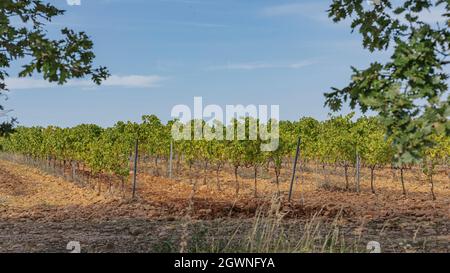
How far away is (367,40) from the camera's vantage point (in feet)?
27.2

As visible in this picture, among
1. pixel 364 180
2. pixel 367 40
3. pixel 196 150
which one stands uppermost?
pixel 367 40

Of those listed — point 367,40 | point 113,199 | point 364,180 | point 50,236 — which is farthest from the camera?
point 364,180

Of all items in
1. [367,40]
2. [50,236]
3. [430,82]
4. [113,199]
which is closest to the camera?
[430,82]

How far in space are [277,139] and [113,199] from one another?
26.7ft

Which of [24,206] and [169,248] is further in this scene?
[24,206]

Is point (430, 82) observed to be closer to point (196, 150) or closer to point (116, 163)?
point (116, 163)

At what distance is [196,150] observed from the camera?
28344mm
